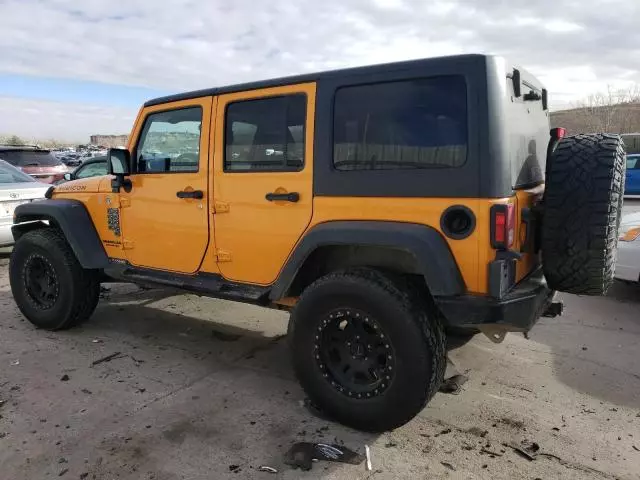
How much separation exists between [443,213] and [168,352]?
9.00 feet

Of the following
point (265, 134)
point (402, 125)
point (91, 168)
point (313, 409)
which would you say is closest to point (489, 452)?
point (313, 409)

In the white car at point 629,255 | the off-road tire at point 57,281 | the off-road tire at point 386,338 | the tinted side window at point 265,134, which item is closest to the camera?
the off-road tire at point 386,338

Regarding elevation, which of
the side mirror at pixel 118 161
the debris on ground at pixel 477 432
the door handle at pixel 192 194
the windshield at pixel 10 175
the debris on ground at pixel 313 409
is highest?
the side mirror at pixel 118 161

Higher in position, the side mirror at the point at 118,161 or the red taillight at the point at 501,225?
the side mirror at the point at 118,161

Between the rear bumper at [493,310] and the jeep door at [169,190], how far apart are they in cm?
188

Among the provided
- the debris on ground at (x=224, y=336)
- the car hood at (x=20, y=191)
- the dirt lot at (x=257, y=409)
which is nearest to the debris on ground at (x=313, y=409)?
the dirt lot at (x=257, y=409)

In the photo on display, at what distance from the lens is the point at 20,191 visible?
7406 mm

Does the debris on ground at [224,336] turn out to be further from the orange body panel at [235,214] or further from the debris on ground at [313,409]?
the debris on ground at [313,409]

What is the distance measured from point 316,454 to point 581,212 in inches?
74.9

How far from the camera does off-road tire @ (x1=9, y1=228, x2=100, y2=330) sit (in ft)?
15.3

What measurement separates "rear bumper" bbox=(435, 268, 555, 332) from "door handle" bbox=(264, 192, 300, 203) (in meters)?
1.08

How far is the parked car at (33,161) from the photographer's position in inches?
442

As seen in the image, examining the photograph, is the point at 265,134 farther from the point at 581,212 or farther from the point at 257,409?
the point at 581,212

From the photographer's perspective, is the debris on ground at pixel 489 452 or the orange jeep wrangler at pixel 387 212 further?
the debris on ground at pixel 489 452
